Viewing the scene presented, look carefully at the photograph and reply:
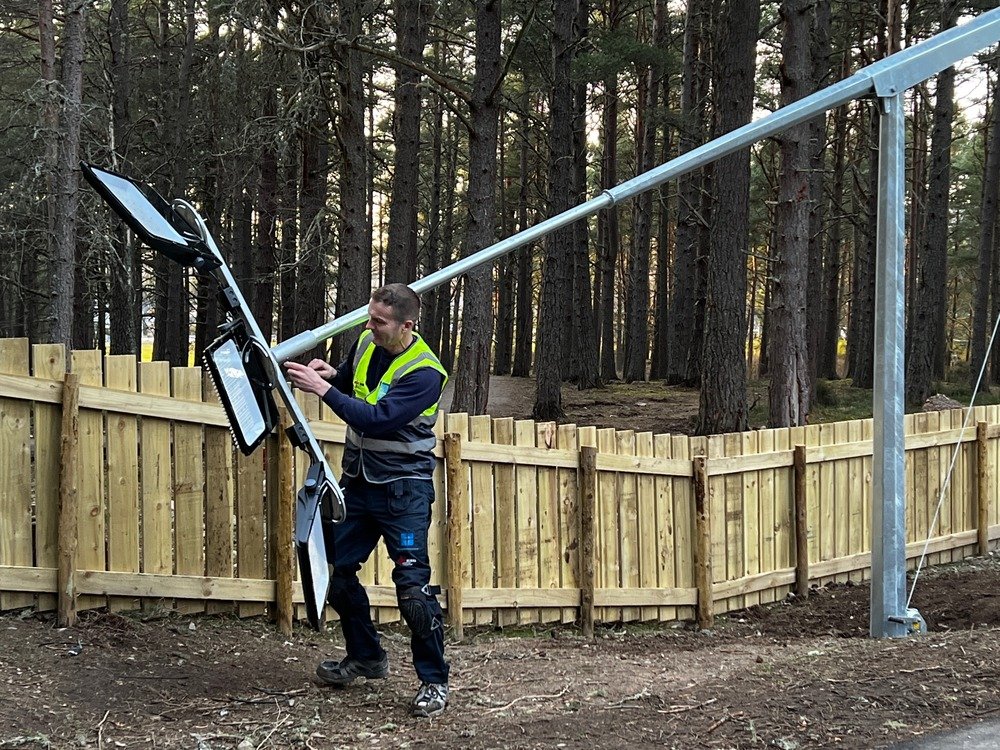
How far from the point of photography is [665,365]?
29.5 meters

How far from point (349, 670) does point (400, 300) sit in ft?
6.46

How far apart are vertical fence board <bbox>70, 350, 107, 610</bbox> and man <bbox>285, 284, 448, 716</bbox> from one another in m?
1.41

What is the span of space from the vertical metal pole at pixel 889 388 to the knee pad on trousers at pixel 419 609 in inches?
136

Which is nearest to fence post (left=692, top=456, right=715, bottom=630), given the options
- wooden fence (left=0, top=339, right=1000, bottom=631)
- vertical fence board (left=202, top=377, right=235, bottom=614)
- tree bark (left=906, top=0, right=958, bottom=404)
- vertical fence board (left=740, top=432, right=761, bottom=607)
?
wooden fence (left=0, top=339, right=1000, bottom=631)

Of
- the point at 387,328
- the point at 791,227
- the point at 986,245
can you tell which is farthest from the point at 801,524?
the point at 986,245

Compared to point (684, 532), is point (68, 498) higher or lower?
higher

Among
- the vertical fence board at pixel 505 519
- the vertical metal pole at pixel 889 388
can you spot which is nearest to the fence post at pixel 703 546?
the vertical metal pole at pixel 889 388

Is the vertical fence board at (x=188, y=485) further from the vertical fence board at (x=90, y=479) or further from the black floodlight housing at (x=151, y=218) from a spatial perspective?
the black floodlight housing at (x=151, y=218)

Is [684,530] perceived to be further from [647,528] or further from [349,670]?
[349,670]

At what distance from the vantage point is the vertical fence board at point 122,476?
220 inches

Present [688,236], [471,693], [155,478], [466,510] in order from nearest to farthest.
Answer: [471,693] → [155,478] → [466,510] → [688,236]

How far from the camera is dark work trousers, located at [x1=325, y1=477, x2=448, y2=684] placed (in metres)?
4.86

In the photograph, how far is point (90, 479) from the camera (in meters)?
5.53

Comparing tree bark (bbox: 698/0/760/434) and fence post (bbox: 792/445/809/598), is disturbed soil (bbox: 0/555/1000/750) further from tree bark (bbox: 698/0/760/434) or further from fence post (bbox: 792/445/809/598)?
tree bark (bbox: 698/0/760/434)
